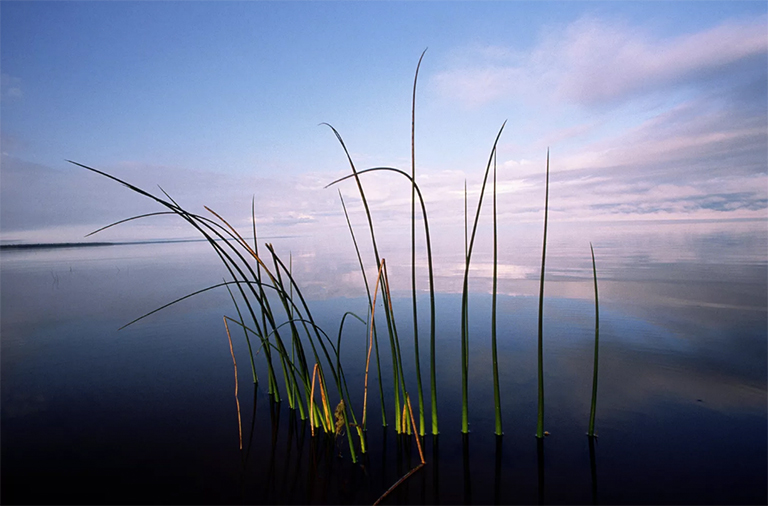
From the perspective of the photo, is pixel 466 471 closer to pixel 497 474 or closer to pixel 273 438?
pixel 497 474

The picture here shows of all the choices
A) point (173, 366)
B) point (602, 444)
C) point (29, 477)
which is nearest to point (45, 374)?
point (173, 366)

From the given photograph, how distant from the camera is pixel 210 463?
5.43ft

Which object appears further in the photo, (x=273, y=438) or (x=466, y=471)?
(x=273, y=438)

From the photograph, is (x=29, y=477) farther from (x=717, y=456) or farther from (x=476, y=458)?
(x=717, y=456)

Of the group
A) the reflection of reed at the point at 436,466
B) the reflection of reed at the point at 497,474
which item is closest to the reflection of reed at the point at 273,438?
the reflection of reed at the point at 436,466

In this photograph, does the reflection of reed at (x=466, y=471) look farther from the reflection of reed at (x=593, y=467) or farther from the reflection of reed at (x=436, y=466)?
the reflection of reed at (x=593, y=467)

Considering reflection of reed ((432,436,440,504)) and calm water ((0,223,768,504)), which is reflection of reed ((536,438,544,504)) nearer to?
calm water ((0,223,768,504))

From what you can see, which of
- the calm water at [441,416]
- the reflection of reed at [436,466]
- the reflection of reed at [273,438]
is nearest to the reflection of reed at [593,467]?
the calm water at [441,416]

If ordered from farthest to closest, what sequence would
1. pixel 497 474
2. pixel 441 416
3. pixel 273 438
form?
1. pixel 441 416
2. pixel 273 438
3. pixel 497 474

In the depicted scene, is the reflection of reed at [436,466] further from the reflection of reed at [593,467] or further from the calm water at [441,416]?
the reflection of reed at [593,467]

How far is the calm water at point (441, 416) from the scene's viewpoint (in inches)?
59.1

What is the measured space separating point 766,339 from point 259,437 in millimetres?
3648

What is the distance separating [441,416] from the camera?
1991mm

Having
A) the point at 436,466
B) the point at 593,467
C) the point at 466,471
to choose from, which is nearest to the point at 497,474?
the point at 466,471
